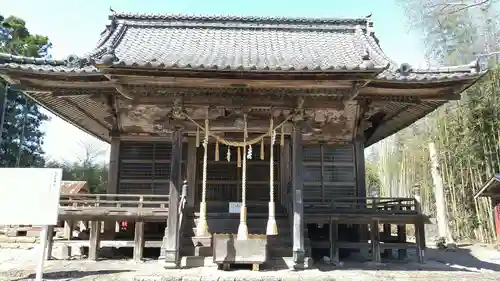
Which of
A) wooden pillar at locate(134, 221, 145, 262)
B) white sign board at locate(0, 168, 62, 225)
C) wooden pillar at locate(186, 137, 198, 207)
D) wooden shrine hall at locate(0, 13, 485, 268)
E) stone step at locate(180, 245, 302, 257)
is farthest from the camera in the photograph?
wooden pillar at locate(186, 137, 198, 207)

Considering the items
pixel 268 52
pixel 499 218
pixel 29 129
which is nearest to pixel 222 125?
pixel 268 52

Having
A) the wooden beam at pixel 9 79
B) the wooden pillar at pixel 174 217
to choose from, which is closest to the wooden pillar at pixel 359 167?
the wooden pillar at pixel 174 217

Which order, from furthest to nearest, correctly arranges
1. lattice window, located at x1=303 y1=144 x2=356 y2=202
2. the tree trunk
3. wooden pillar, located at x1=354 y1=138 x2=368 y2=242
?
the tree trunk, lattice window, located at x1=303 y1=144 x2=356 y2=202, wooden pillar, located at x1=354 y1=138 x2=368 y2=242

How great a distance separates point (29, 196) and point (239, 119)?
3.96 m

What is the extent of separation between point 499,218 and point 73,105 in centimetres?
1727

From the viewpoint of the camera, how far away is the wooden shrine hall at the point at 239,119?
278 inches

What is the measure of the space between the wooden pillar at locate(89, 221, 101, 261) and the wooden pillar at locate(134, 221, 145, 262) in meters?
0.97

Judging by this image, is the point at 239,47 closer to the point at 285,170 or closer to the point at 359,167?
the point at 285,170

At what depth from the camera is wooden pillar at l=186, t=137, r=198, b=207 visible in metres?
9.77

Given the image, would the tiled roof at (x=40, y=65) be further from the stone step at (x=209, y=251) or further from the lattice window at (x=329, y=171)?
the lattice window at (x=329, y=171)

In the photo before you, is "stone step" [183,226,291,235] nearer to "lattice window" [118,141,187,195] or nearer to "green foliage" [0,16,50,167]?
"lattice window" [118,141,187,195]

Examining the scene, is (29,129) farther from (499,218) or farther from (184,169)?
(499,218)

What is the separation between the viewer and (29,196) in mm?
6168

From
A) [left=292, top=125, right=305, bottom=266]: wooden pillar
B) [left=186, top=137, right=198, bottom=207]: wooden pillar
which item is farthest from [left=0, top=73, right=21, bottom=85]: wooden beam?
[left=292, top=125, right=305, bottom=266]: wooden pillar
